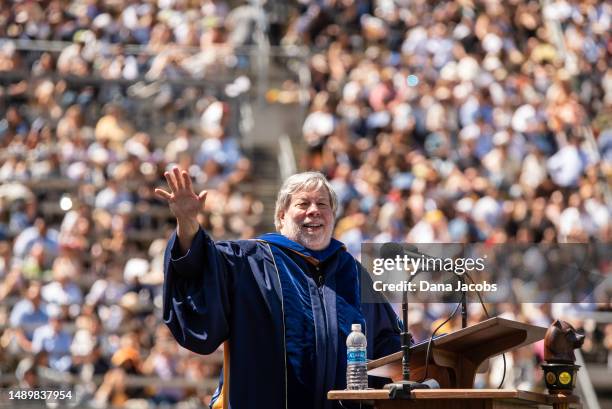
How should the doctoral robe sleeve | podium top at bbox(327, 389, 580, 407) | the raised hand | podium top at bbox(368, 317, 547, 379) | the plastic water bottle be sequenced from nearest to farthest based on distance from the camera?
podium top at bbox(327, 389, 580, 407) → podium top at bbox(368, 317, 547, 379) → the plastic water bottle → the raised hand → the doctoral robe sleeve

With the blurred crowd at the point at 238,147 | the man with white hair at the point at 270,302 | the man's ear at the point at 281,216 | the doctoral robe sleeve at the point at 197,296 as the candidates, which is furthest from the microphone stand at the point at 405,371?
the blurred crowd at the point at 238,147

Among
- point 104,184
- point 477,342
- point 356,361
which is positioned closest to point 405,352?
point 356,361

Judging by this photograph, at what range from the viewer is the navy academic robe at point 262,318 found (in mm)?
6133

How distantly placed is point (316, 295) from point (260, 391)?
0.49 meters

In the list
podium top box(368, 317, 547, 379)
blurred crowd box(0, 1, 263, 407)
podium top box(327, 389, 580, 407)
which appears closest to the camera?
podium top box(327, 389, 580, 407)

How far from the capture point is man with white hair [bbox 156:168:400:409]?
241 inches

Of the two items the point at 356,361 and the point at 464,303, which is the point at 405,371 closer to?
the point at 356,361

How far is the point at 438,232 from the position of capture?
1539cm

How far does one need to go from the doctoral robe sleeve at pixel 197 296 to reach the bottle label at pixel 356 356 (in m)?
0.61

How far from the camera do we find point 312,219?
21.2 feet

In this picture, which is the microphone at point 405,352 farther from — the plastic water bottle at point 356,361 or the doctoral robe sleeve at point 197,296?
the doctoral robe sleeve at point 197,296

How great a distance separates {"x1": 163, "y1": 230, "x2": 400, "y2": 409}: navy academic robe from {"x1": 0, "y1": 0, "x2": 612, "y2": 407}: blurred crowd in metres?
6.65

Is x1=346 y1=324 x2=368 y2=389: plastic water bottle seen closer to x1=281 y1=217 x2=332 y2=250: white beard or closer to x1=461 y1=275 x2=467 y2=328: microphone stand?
x1=461 y1=275 x2=467 y2=328: microphone stand

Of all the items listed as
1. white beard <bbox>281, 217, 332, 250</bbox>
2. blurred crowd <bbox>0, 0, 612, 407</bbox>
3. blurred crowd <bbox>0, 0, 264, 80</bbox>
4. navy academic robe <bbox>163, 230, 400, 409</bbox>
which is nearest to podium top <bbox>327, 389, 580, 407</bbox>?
navy academic robe <bbox>163, 230, 400, 409</bbox>
